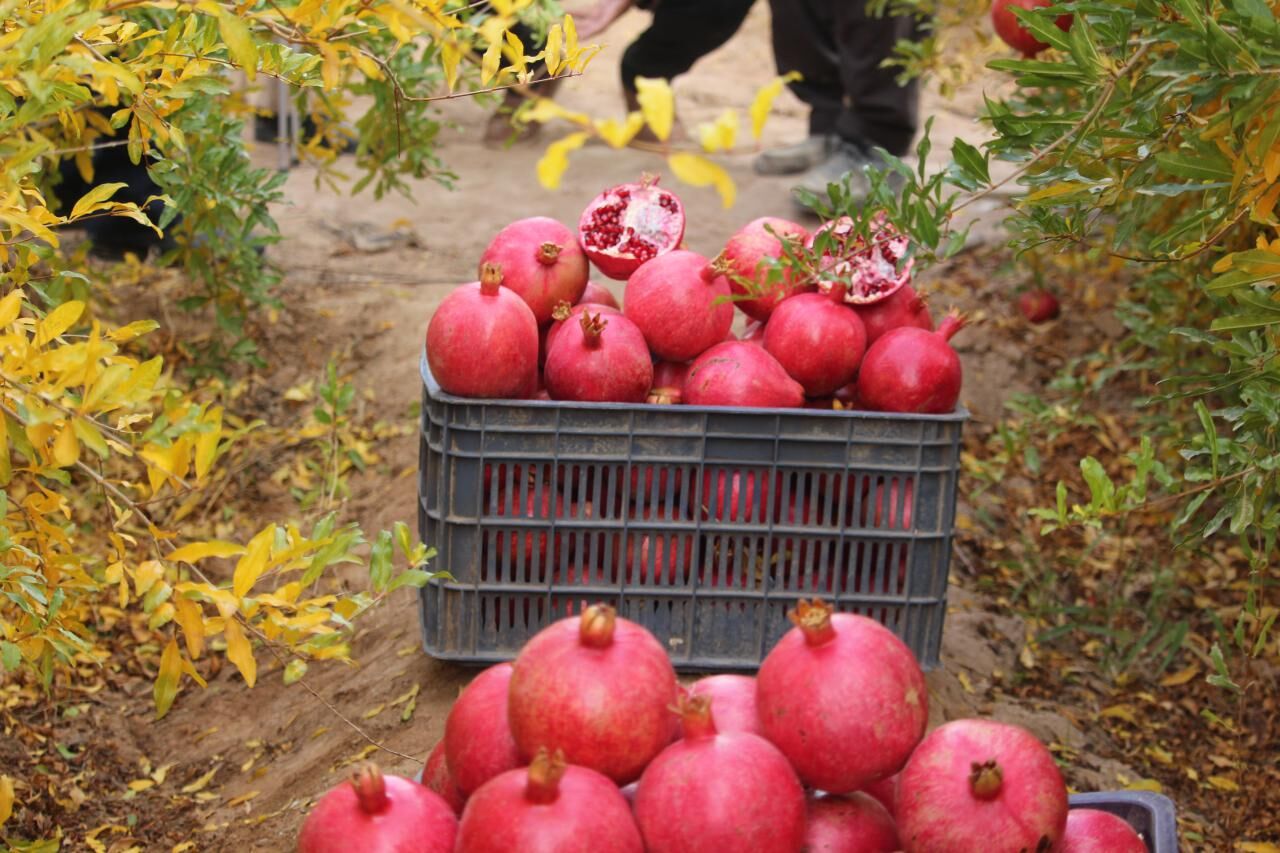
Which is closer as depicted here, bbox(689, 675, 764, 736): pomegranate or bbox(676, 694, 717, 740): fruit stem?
bbox(676, 694, 717, 740): fruit stem

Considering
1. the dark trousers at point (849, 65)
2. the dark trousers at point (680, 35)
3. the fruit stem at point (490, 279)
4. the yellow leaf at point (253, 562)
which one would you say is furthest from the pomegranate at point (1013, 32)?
the dark trousers at point (680, 35)

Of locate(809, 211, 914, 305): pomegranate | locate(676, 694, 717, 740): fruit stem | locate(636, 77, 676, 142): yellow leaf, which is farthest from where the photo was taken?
locate(809, 211, 914, 305): pomegranate

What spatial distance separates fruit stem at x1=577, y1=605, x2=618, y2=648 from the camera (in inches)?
59.9

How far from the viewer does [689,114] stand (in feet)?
30.3

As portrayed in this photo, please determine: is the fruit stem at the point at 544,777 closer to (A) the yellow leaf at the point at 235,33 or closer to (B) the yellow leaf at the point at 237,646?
(B) the yellow leaf at the point at 237,646

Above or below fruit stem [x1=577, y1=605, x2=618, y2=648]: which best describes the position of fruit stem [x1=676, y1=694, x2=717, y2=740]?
below

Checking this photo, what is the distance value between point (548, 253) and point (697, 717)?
4.75ft

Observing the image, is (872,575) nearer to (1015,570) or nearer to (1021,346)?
(1015,570)

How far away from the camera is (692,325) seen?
106 inches

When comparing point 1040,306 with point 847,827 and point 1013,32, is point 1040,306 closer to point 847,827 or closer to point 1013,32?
point 1013,32

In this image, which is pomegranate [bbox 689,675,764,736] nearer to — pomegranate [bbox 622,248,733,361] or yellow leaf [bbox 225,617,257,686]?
yellow leaf [bbox 225,617,257,686]

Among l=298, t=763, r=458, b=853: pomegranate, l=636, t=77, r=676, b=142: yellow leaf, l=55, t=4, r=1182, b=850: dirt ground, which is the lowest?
l=55, t=4, r=1182, b=850: dirt ground

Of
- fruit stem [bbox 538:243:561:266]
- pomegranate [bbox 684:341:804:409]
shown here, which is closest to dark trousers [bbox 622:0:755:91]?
fruit stem [bbox 538:243:561:266]

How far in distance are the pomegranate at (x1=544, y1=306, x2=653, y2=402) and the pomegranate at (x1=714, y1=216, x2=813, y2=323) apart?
257 millimetres
